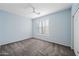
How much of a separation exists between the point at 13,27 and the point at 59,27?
8.36 ft

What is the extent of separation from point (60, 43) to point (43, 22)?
137cm

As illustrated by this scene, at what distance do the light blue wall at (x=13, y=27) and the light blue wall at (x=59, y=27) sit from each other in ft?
2.87

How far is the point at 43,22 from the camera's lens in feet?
9.35

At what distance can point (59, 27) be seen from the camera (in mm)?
2498

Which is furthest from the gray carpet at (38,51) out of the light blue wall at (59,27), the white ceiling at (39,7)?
the white ceiling at (39,7)

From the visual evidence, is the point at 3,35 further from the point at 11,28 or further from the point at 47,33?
the point at 47,33

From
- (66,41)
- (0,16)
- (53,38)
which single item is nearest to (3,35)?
(0,16)

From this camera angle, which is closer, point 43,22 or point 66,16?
point 66,16

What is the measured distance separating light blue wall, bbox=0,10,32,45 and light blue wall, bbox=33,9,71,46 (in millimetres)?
875

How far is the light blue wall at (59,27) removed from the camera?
2193mm

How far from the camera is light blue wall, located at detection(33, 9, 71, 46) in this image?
219cm

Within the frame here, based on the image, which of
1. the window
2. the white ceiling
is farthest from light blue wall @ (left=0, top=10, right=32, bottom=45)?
the window

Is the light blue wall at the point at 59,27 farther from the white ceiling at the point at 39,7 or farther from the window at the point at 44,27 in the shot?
the white ceiling at the point at 39,7

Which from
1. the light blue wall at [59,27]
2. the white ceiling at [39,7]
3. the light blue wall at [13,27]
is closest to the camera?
the white ceiling at [39,7]
